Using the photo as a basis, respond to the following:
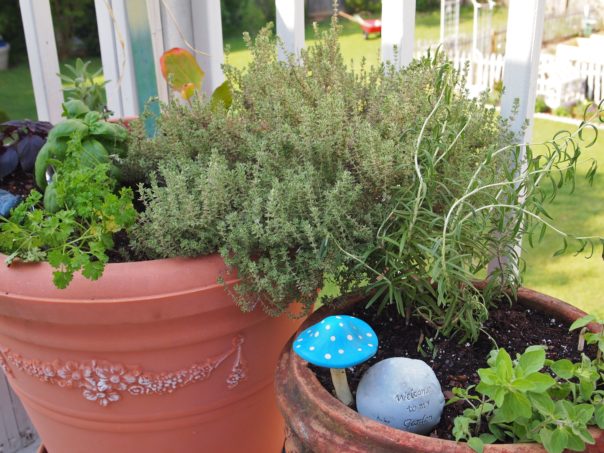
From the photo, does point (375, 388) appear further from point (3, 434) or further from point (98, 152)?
point (3, 434)

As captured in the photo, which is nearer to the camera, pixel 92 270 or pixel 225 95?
pixel 92 270

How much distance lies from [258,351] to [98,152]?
0.54 meters

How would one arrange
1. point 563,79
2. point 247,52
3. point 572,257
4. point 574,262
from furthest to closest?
point 247,52 → point 563,79 → point 572,257 → point 574,262

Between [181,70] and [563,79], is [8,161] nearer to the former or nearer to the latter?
[181,70]

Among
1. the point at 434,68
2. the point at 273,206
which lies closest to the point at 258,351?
the point at 273,206

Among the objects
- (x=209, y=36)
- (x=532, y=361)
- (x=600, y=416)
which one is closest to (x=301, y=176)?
(x=532, y=361)

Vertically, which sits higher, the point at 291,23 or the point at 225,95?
the point at 291,23

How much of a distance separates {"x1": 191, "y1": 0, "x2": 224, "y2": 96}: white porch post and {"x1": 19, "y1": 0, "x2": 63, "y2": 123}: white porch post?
424 millimetres

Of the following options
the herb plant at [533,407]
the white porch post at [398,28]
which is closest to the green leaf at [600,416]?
the herb plant at [533,407]

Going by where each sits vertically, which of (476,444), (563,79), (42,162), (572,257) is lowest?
(572,257)

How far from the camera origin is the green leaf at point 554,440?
84 cm

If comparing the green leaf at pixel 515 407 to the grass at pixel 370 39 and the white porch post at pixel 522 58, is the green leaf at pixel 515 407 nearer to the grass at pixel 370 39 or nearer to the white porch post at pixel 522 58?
the white porch post at pixel 522 58

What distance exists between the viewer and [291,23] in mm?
1738

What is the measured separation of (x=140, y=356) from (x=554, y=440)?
704mm
